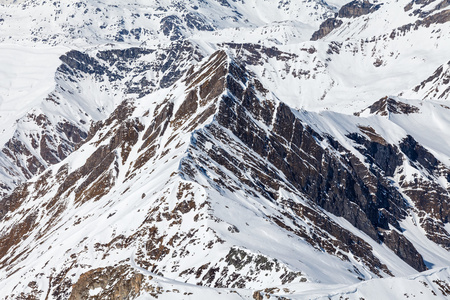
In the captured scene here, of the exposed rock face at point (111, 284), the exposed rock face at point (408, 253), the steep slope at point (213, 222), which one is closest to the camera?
the exposed rock face at point (111, 284)

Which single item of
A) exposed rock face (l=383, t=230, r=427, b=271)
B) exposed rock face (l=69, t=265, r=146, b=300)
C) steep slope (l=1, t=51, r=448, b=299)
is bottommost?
exposed rock face (l=69, t=265, r=146, b=300)

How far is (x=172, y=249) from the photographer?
10562cm

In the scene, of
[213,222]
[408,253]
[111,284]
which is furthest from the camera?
[408,253]

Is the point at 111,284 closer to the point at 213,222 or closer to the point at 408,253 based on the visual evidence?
the point at 213,222

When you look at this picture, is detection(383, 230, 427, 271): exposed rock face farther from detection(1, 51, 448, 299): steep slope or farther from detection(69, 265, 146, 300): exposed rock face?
detection(69, 265, 146, 300): exposed rock face

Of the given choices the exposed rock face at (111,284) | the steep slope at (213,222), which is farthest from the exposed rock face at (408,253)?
the exposed rock face at (111,284)

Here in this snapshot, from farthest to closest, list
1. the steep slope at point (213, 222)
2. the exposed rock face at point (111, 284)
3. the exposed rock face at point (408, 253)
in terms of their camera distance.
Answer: the exposed rock face at point (408, 253) < the steep slope at point (213, 222) < the exposed rock face at point (111, 284)

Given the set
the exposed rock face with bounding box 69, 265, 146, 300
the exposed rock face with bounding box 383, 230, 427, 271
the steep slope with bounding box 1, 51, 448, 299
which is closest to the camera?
the exposed rock face with bounding box 69, 265, 146, 300

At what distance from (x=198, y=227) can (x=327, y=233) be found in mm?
57682

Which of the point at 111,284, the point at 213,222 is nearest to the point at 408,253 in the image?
the point at 213,222

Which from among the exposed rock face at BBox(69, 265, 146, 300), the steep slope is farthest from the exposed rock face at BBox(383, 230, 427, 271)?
the exposed rock face at BBox(69, 265, 146, 300)

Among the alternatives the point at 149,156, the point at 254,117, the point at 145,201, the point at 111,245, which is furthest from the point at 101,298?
the point at 254,117

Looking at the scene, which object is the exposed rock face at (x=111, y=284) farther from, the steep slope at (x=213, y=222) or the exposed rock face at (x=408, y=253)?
the exposed rock face at (x=408, y=253)

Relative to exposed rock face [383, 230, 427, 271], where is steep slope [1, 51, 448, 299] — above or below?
below
